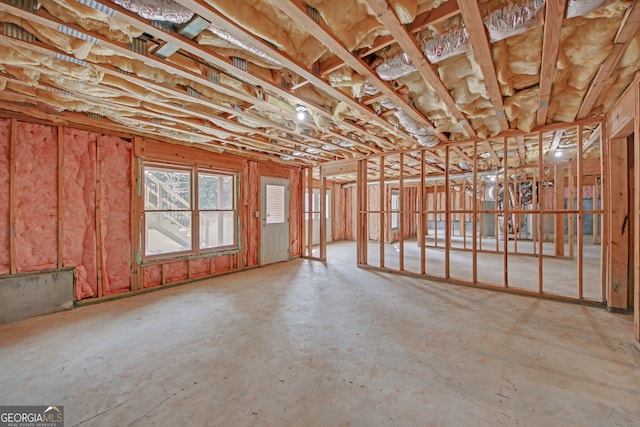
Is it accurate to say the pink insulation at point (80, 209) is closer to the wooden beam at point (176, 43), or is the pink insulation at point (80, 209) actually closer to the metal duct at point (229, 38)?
the wooden beam at point (176, 43)

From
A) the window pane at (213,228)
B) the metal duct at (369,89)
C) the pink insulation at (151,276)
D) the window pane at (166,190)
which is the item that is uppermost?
the metal duct at (369,89)

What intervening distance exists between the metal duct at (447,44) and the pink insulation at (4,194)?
454cm

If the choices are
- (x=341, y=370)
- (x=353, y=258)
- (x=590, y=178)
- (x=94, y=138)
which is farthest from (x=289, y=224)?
(x=590, y=178)

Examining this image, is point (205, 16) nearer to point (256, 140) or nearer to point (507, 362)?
point (256, 140)

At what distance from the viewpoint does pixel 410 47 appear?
1792 millimetres

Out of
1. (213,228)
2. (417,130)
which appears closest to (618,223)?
(417,130)

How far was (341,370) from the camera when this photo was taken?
76.9 inches

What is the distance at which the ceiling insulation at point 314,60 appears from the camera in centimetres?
154

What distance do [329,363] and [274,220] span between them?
429cm

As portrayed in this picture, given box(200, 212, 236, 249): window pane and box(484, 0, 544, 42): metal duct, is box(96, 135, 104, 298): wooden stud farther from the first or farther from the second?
box(484, 0, 544, 42): metal duct

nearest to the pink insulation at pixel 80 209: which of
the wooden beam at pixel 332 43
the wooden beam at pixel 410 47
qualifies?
the wooden beam at pixel 332 43

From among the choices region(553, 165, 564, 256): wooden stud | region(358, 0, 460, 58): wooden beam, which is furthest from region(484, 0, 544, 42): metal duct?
region(553, 165, 564, 256): wooden stud

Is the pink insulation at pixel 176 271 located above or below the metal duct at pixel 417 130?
below

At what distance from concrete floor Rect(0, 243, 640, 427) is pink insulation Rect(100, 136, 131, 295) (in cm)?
52
